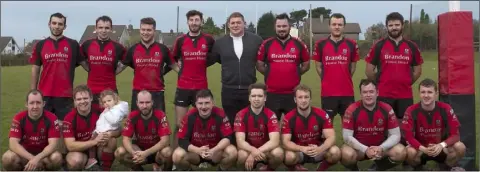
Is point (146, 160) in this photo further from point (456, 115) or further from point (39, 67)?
point (456, 115)

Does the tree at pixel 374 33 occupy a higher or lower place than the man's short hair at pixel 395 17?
higher

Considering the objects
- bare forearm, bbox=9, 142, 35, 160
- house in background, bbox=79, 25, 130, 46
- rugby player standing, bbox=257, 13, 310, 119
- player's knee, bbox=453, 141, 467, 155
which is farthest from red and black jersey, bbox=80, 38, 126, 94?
player's knee, bbox=453, 141, 467, 155

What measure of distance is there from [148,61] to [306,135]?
2.00 metres

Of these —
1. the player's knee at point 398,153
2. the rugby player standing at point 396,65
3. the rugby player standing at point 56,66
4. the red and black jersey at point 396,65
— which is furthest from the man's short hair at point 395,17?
the rugby player standing at point 56,66

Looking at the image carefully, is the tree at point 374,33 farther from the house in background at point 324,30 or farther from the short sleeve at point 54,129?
the short sleeve at point 54,129

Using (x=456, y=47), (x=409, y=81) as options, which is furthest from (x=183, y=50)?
(x=456, y=47)

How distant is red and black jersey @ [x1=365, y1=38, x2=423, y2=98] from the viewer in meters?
5.65

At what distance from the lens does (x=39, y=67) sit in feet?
19.4

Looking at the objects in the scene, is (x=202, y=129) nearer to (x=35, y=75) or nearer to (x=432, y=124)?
(x=35, y=75)

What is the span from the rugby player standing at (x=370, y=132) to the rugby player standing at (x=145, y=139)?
1.75 meters

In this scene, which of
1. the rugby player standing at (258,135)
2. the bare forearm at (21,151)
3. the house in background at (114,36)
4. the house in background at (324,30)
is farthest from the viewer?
the house in background at (324,30)

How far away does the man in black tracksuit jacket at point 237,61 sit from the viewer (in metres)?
5.79

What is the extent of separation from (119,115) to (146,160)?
559 mm

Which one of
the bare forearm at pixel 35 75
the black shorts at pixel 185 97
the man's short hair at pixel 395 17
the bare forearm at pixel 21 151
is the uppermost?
the man's short hair at pixel 395 17
